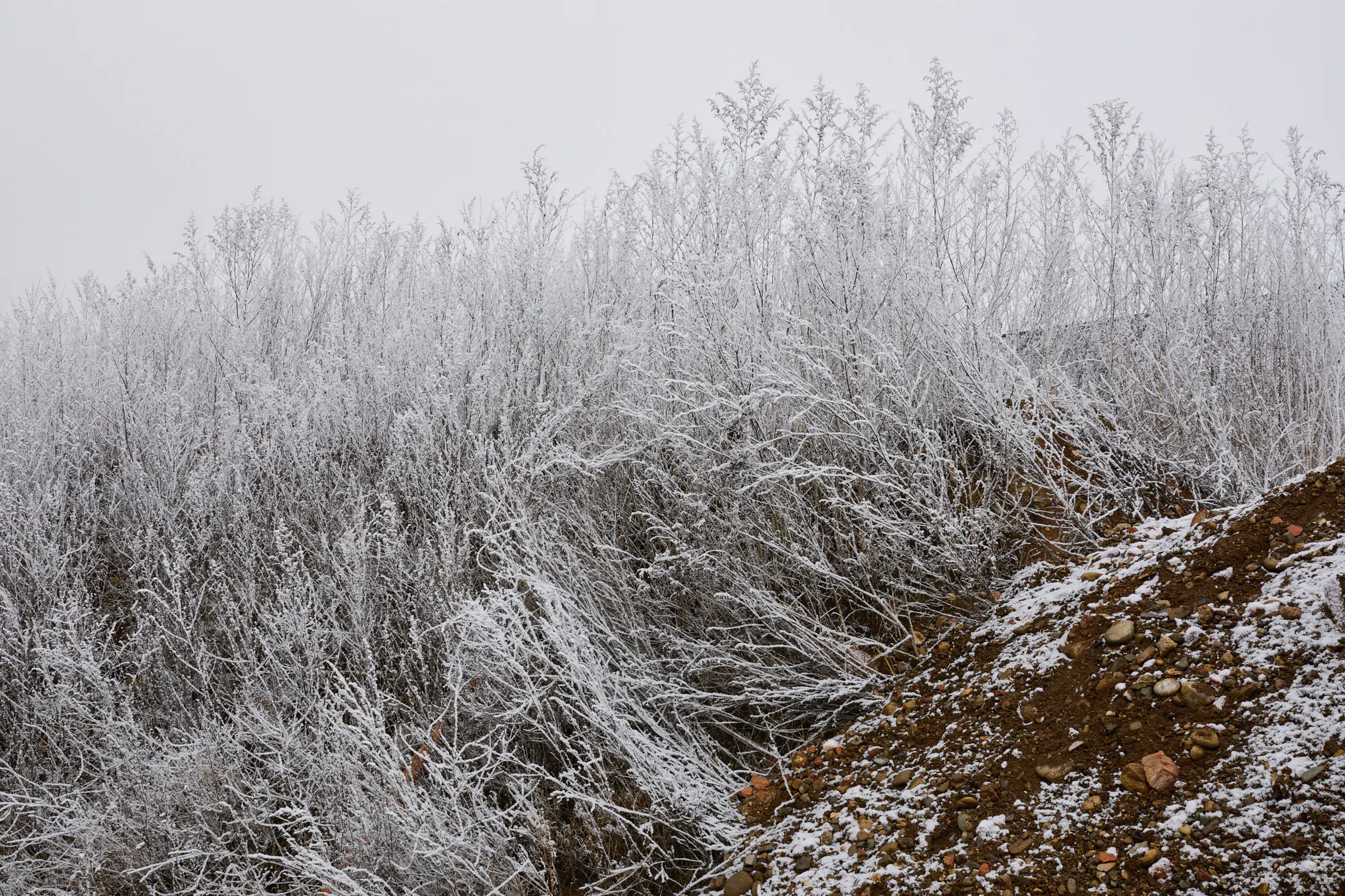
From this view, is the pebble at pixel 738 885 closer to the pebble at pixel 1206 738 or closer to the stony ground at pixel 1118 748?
the stony ground at pixel 1118 748

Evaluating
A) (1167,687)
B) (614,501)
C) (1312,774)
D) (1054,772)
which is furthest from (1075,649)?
(614,501)

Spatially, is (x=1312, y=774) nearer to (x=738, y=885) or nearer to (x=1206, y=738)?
(x=1206, y=738)

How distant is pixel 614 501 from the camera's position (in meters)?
2.93

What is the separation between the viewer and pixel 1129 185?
11.9ft

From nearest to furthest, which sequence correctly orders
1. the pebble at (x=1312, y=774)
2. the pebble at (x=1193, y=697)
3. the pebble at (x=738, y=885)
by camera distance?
the pebble at (x=1312, y=774), the pebble at (x=1193, y=697), the pebble at (x=738, y=885)

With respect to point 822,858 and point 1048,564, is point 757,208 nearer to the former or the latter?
point 1048,564

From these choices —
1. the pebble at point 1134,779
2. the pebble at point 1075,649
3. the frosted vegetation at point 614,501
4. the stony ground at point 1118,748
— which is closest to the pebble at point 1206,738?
the stony ground at point 1118,748

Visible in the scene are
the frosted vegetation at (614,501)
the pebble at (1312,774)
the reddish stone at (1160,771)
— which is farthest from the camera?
the frosted vegetation at (614,501)

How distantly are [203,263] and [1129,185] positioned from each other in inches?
234

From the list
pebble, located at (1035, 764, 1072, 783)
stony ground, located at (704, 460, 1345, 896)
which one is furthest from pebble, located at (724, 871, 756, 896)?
pebble, located at (1035, 764, 1072, 783)

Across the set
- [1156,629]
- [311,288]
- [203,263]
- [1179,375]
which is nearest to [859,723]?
[1156,629]

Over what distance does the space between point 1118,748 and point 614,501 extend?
1.87 m

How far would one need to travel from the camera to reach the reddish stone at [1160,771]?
133cm

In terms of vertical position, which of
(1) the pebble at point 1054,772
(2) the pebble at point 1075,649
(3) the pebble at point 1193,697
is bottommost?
(1) the pebble at point 1054,772
